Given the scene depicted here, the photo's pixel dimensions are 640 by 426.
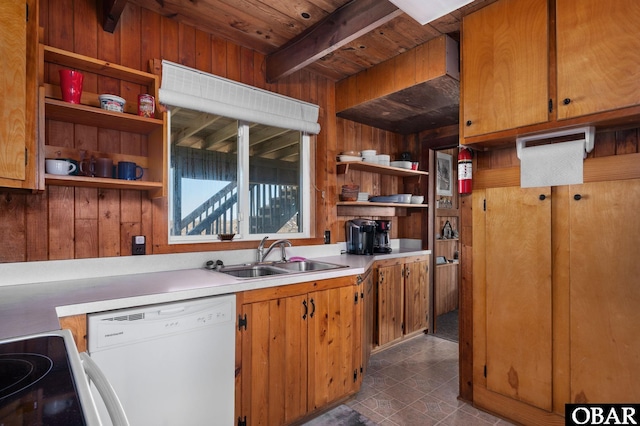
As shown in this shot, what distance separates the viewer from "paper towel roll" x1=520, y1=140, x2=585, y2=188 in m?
1.79

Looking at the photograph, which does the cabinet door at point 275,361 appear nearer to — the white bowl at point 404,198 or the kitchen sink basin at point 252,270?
the kitchen sink basin at point 252,270


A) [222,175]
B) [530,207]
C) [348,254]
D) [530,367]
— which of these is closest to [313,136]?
[222,175]

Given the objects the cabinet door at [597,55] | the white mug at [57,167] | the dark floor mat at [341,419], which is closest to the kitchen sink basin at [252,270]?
the dark floor mat at [341,419]

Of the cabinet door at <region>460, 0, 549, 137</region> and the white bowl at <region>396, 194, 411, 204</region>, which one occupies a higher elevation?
the cabinet door at <region>460, 0, 549, 137</region>

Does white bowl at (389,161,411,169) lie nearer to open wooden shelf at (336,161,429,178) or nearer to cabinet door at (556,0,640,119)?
open wooden shelf at (336,161,429,178)

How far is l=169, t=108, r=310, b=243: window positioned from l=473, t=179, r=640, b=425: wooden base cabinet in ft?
4.94

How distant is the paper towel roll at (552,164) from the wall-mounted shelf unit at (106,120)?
2.07m

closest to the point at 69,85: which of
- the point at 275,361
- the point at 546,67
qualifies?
the point at 275,361

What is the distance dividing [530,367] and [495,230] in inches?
32.5

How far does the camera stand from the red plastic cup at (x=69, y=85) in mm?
1674

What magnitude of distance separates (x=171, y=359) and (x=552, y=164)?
2188 mm

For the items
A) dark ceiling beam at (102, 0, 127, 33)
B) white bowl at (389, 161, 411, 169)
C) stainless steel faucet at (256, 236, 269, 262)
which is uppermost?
dark ceiling beam at (102, 0, 127, 33)

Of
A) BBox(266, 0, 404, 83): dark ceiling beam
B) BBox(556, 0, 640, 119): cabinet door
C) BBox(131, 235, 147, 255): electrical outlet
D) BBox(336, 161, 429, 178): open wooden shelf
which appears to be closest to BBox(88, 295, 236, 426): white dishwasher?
BBox(131, 235, 147, 255): electrical outlet

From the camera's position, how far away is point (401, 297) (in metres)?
3.33
